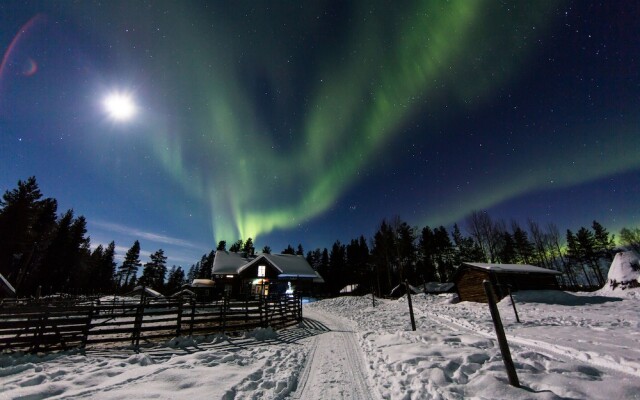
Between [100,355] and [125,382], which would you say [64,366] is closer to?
[100,355]

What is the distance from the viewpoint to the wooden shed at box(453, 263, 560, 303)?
25.4 meters

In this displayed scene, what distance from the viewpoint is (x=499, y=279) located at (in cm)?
2580

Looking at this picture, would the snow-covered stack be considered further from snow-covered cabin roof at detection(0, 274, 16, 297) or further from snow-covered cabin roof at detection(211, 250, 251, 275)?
snow-covered cabin roof at detection(0, 274, 16, 297)

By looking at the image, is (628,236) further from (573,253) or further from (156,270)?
(156,270)

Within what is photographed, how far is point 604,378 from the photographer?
5141mm

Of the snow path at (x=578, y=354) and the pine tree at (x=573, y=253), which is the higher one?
the pine tree at (x=573, y=253)

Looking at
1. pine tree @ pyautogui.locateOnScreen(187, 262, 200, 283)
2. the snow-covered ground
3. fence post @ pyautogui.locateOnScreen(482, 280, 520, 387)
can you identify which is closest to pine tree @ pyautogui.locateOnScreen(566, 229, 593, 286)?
the snow-covered ground

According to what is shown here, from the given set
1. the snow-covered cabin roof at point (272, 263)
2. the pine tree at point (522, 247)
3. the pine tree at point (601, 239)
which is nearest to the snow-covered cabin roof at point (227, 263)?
the snow-covered cabin roof at point (272, 263)

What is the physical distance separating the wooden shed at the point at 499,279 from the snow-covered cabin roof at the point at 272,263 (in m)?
24.5

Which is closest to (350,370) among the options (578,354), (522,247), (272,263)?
(578,354)

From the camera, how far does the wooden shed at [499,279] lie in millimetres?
25375

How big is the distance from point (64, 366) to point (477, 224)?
55.4 meters

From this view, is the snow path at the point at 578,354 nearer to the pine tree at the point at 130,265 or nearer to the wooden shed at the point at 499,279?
the wooden shed at the point at 499,279

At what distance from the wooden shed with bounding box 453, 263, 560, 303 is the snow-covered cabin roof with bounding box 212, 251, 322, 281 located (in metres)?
24.5
